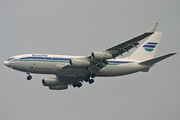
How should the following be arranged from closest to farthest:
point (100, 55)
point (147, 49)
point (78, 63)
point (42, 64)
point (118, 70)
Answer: point (100, 55)
point (78, 63)
point (42, 64)
point (118, 70)
point (147, 49)

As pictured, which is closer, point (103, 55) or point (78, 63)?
point (103, 55)

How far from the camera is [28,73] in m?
52.3

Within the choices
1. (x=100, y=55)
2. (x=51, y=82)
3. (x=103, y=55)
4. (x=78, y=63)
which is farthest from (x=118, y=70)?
(x=51, y=82)

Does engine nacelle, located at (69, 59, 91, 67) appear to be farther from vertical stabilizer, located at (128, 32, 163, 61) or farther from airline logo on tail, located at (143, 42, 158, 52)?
airline logo on tail, located at (143, 42, 158, 52)

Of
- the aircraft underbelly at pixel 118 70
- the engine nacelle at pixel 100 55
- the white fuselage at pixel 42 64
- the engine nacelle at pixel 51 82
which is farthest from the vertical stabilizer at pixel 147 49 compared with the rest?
the engine nacelle at pixel 51 82

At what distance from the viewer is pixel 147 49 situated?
60.6m

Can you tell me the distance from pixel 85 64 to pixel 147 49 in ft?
50.3

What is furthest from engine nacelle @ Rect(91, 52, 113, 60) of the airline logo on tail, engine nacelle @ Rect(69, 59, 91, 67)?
the airline logo on tail

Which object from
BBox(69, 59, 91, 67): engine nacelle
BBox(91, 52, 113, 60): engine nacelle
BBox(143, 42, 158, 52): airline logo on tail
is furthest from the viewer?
BBox(143, 42, 158, 52): airline logo on tail

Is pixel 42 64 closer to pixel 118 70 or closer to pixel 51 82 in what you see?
pixel 51 82

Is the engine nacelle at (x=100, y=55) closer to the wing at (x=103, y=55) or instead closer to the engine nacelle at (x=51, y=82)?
the wing at (x=103, y=55)

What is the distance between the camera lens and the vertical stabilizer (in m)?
59.3

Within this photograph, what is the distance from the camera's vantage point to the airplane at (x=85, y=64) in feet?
166

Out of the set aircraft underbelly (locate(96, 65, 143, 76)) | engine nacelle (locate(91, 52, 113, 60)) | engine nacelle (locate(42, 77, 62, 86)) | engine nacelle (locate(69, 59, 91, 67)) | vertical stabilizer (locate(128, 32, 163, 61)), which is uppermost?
vertical stabilizer (locate(128, 32, 163, 61))
